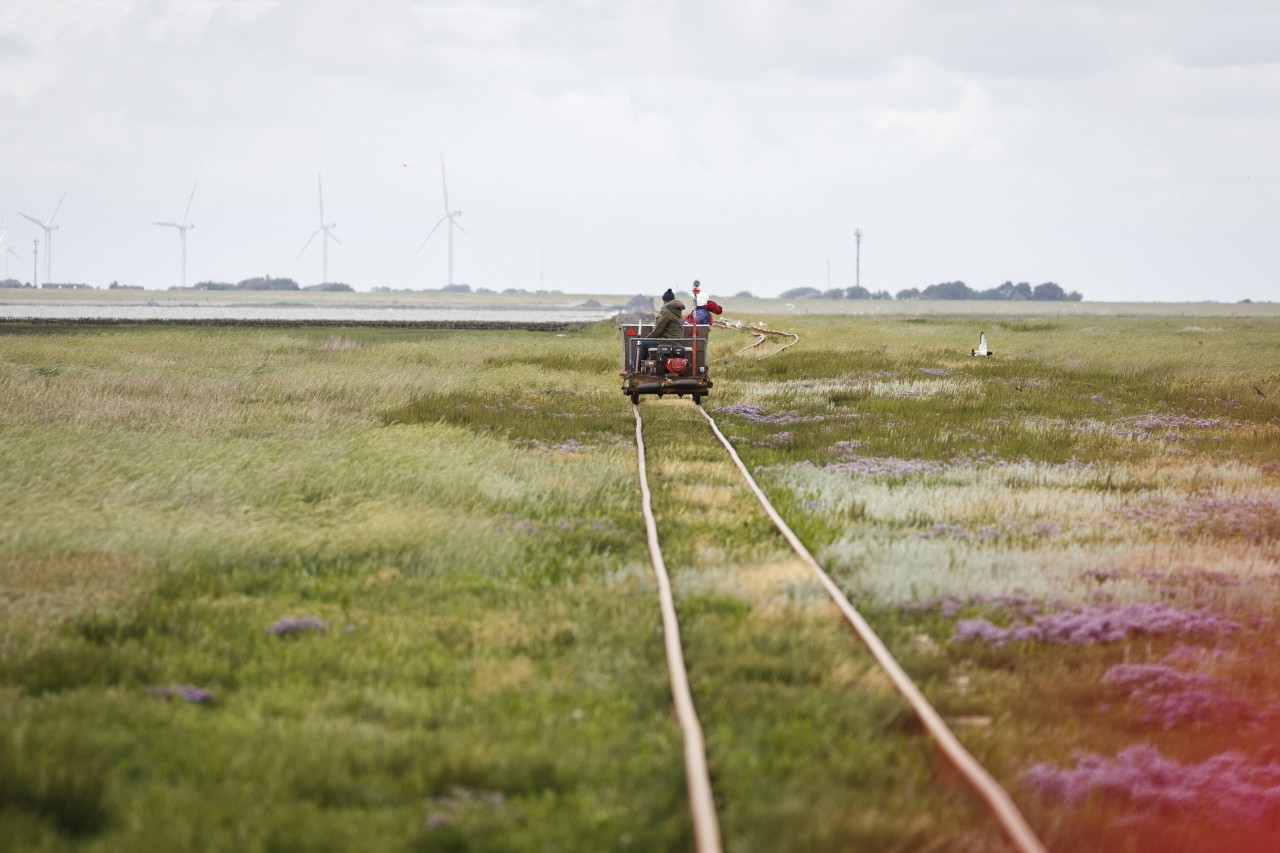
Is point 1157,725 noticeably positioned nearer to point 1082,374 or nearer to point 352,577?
point 352,577

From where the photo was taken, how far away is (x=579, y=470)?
17672 millimetres

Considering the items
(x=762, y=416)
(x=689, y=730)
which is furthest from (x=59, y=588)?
(x=762, y=416)

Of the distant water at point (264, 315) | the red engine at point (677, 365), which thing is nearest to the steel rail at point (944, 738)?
the red engine at point (677, 365)

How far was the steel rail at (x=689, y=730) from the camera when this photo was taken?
18.1ft

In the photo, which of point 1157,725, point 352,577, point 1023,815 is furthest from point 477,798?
point 352,577

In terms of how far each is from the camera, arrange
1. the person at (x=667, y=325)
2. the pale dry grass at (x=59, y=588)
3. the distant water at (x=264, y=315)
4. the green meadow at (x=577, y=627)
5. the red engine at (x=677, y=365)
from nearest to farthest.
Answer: the green meadow at (x=577, y=627) → the pale dry grass at (x=59, y=588) → the person at (x=667, y=325) → the red engine at (x=677, y=365) → the distant water at (x=264, y=315)

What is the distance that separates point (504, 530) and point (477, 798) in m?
7.05

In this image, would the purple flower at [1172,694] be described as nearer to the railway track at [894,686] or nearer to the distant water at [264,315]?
the railway track at [894,686]

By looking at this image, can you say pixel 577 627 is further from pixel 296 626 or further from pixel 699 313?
pixel 699 313

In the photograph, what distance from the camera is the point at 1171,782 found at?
6.77 m

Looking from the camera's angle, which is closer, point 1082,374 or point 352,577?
point 352,577

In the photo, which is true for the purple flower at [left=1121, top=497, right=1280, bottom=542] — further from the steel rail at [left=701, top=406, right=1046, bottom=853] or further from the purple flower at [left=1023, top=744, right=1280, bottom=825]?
the purple flower at [left=1023, top=744, right=1280, bottom=825]

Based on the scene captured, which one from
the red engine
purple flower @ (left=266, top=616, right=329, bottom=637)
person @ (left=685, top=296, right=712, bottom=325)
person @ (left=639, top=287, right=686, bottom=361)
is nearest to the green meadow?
purple flower @ (left=266, top=616, right=329, bottom=637)

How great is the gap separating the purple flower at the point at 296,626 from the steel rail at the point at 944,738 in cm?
368
